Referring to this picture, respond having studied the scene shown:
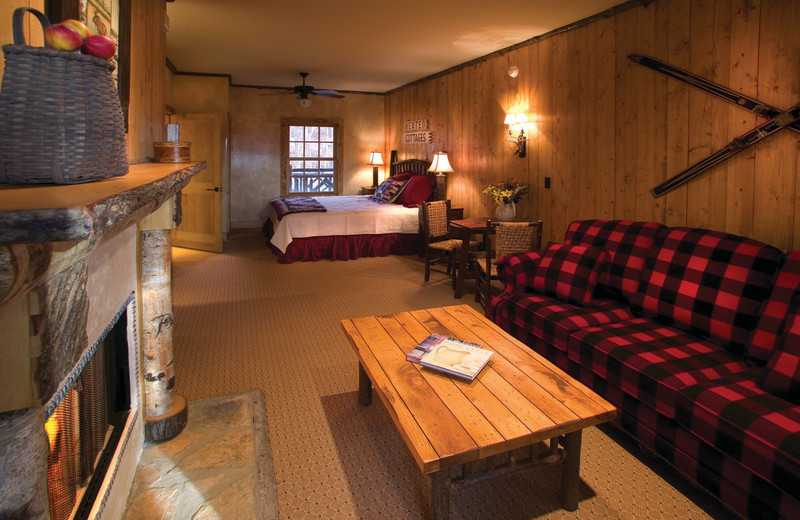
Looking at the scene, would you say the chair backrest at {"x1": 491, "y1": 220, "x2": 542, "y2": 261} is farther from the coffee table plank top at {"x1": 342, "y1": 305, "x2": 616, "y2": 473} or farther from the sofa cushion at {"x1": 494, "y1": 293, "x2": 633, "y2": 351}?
the coffee table plank top at {"x1": 342, "y1": 305, "x2": 616, "y2": 473}

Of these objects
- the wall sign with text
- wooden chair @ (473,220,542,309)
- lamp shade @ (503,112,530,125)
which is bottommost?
wooden chair @ (473,220,542,309)

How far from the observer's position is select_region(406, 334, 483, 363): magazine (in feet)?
7.16

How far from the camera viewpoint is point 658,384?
209cm

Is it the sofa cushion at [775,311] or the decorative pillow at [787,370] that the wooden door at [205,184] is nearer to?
the sofa cushion at [775,311]

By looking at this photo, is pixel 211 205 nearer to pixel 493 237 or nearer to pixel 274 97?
pixel 274 97

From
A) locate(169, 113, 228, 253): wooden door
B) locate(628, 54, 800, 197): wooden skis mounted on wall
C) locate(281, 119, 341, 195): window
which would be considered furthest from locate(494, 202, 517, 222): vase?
locate(281, 119, 341, 195): window

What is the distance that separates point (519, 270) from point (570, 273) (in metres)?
0.35

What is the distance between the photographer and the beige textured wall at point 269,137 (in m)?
8.68

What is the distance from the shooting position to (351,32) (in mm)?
4973

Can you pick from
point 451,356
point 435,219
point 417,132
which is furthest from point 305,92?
point 451,356

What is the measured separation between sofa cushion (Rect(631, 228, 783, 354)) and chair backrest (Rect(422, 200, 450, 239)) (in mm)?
2671

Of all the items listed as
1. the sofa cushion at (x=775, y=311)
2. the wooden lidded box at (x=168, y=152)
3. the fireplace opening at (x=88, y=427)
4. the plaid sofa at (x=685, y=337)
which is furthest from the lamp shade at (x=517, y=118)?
the fireplace opening at (x=88, y=427)

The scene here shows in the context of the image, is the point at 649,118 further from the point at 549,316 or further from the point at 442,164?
the point at 442,164

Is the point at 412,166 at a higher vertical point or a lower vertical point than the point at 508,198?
higher
